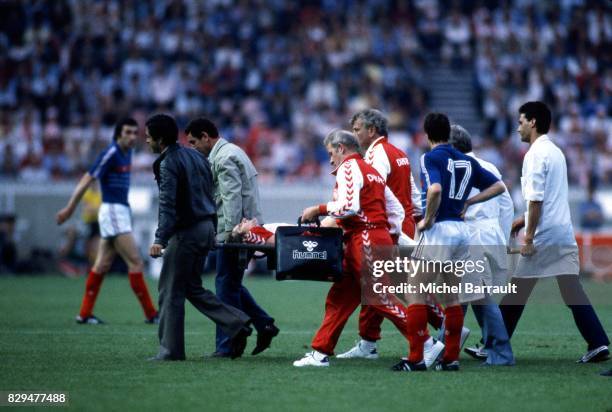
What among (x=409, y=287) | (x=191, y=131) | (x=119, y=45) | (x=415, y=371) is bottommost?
(x=415, y=371)

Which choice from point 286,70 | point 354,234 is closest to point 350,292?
point 354,234

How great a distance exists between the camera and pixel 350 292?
403 inches

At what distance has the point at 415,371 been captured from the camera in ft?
32.0

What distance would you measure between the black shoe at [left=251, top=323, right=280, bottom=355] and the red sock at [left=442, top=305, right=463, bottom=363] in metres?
1.91

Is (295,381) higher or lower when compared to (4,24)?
lower

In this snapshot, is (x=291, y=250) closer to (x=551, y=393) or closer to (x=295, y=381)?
(x=295, y=381)

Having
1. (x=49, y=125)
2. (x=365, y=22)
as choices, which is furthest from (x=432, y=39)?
(x=49, y=125)

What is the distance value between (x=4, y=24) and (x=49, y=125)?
5.00 m

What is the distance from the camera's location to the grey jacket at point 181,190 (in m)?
10.2

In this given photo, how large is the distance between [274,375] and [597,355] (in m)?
3.10

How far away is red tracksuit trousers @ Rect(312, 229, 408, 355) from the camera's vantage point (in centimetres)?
1006

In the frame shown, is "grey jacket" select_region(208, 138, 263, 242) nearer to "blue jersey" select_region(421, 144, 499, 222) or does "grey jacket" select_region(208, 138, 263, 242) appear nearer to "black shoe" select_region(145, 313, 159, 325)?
"blue jersey" select_region(421, 144, 499, 222)

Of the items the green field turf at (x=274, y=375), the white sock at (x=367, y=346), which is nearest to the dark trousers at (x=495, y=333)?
the green field turf at (x=274, y=375)

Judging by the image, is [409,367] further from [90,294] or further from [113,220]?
[113,220]
